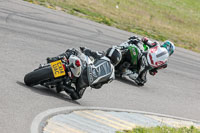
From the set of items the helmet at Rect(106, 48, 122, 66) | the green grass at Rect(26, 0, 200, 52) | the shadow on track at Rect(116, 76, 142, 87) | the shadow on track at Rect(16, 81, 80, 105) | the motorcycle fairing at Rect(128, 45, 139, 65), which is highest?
the helmet at Rect(106, 48, 122, 66)

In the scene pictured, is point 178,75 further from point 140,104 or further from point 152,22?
point 152,22

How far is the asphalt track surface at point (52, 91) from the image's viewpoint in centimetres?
735

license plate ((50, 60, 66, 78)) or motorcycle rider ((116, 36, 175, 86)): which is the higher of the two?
license plate ((50, 60, 66, 78))

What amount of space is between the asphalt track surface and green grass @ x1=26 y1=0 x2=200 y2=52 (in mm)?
2352

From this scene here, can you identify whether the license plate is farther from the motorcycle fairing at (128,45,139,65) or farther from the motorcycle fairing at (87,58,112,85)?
the motorcycle fairing at (128,45,139,65)

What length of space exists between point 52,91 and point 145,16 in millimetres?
22212

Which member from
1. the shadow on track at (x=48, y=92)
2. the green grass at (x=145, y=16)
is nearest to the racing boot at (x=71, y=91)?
the shadow on track at (x=48, y=92)

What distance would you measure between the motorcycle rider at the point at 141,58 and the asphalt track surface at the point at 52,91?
0.32 meters

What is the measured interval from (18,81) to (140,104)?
317 cm

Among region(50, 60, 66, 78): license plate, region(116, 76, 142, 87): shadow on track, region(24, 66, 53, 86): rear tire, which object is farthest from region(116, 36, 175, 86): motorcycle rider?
region(24, 66, 53, 86): rear tire

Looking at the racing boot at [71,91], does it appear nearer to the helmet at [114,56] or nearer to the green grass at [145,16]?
the helmet at [114,56]

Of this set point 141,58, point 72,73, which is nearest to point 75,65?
point 72,73

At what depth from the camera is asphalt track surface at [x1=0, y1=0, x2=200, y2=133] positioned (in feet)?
24.1

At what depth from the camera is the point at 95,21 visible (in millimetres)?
21453
